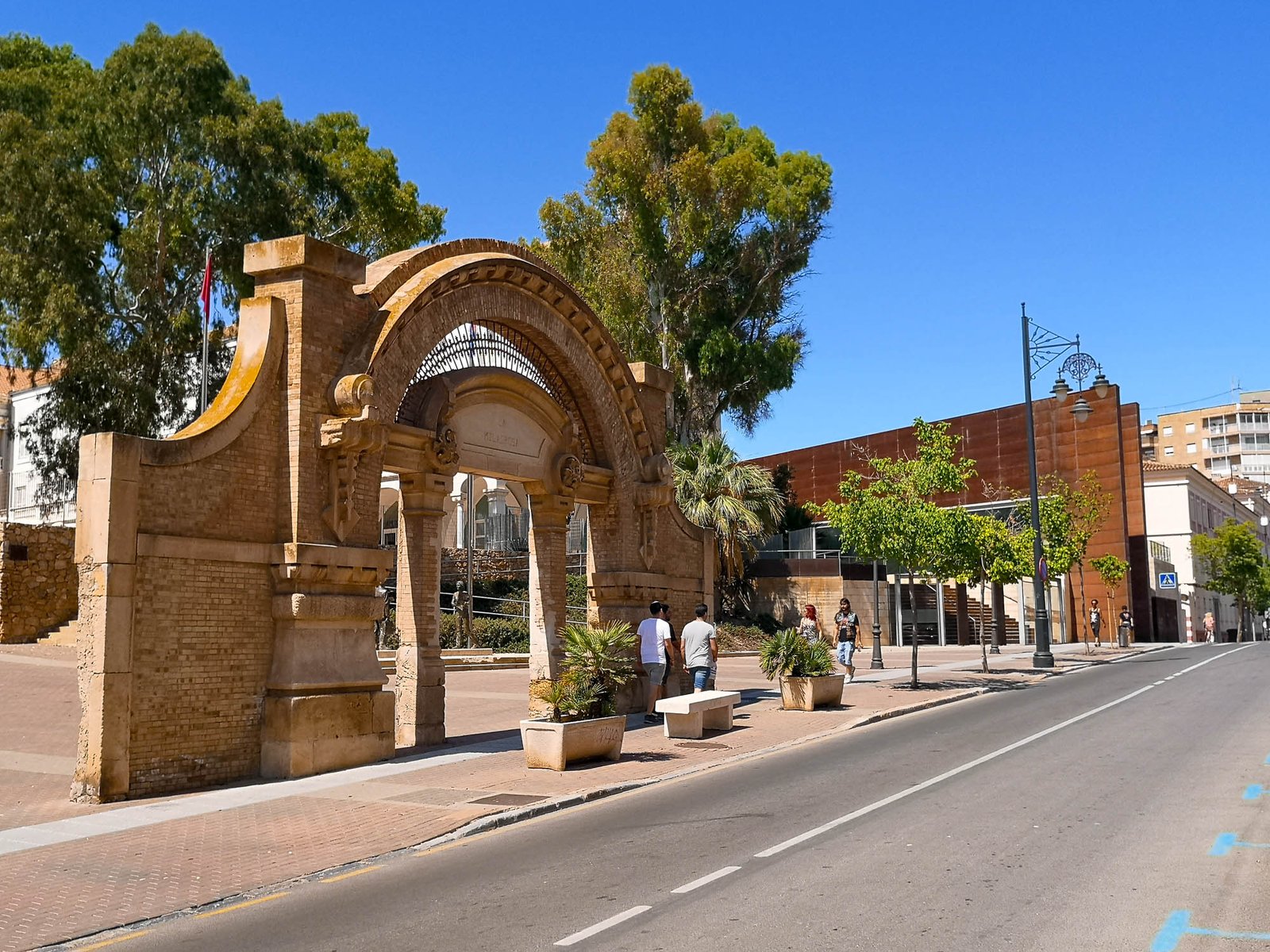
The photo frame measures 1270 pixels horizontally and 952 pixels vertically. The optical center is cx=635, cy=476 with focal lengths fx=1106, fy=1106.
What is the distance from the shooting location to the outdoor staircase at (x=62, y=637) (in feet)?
88.0

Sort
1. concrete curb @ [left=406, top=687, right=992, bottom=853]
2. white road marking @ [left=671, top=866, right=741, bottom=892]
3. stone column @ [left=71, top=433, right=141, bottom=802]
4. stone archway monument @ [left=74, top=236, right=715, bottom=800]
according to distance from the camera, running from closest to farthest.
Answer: white road marking @ [left=671, top=866, right=741, bottom=892]
concrete curb @ [left=406, top=687, right=992, bottom=853]
stone column @ [left=71, top=433, right=141, bottom=802]
stone archway monument @ [left=74, top=236, right=715, bottom=800]

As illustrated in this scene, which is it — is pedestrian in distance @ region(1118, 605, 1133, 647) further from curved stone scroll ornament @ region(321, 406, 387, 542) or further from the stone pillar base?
curved stone scroll ornament @ region(321, 406, 387, 542)

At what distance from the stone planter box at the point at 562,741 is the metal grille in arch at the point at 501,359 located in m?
4.87

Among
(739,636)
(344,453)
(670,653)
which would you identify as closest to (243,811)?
(344,453)

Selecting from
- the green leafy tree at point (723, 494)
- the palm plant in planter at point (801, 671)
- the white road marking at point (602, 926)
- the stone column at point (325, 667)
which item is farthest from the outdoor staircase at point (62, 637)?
the white road marking at point (602, 926)

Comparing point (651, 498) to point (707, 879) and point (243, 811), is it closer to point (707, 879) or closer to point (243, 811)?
point (243, 811)

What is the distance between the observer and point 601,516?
19.5 metres

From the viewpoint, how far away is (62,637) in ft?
88.3

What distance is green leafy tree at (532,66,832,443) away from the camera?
128 feet

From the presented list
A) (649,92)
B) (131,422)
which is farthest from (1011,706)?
(649,92)

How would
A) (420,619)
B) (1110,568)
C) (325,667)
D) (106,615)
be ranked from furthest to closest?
(1110,568)
(420,619)
(325,667)
(106,615)

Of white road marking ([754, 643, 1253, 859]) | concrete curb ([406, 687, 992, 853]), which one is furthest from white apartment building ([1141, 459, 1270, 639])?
concrete curb ([406, 687, 992, 853])

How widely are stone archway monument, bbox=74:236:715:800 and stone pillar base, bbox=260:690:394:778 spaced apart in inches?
0.9

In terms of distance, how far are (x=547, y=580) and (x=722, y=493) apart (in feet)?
66.4
